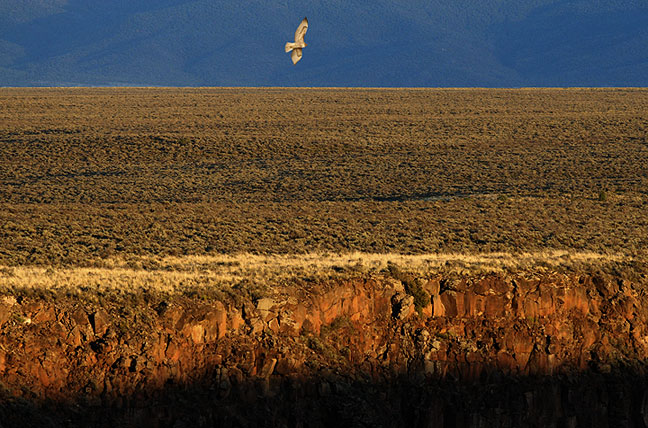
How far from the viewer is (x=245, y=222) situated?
28875mm

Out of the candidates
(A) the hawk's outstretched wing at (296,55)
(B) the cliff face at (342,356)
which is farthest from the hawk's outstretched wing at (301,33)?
(B) the cliff face at (342,356)

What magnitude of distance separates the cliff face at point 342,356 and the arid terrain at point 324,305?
33mm

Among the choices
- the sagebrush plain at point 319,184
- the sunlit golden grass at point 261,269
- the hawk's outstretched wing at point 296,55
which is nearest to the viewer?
the sunlit golden grass at point 261,269

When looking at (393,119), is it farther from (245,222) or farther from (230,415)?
(230,415)

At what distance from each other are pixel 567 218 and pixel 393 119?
41825 mm

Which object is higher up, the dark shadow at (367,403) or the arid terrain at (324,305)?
the arid terrain at (324,305)

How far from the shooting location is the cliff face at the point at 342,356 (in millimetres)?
14922

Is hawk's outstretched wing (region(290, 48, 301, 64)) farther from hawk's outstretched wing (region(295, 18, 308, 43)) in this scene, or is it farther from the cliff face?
the cliff face

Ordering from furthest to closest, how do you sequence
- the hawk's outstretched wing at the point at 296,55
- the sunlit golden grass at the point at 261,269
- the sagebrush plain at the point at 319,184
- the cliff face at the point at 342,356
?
the sagebrush plain at the point at 319,184 < the hawk's outstretched wing at the point at 296,55 < the sunlit golden grass at the point at 261,269 < the cliff face at the point at 342,356

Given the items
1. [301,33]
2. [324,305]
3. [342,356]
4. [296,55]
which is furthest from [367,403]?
[301,33]

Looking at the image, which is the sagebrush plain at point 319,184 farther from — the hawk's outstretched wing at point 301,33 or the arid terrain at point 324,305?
the hawk's outstretched wing at point 301,33

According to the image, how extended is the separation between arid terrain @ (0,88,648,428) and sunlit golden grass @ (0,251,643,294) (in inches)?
3.4

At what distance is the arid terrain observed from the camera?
49.9 feet

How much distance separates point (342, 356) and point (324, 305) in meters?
0.98
